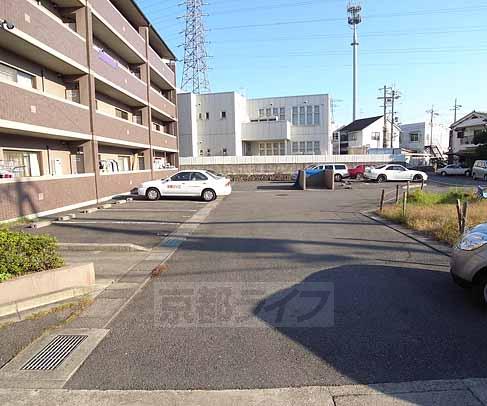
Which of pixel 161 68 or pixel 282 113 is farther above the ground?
pixel 161 68

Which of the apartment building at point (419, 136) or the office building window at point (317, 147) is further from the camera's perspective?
the apartment building at point (419, 136)

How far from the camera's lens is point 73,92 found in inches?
615

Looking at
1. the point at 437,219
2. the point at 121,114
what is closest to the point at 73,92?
the point at 121,114

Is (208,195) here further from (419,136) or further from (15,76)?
(419,136)

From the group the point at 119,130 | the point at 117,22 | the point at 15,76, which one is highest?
the point at 117,22

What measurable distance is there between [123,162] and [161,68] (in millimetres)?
10096

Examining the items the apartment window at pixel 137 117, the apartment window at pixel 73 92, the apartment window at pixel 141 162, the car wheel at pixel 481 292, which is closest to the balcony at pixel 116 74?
the apartment window at pixel 73 92

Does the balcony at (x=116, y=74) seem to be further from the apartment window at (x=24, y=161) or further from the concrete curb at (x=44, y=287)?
the concrete curb at (x=44, y=287)

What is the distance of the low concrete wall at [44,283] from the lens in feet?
13.8

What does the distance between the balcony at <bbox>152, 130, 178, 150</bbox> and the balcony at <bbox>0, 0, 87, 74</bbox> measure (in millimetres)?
11168

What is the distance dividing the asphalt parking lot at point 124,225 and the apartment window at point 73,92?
535 cm

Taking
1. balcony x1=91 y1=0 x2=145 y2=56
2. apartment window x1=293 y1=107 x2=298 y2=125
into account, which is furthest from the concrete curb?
apartment window x1=293 y1=107 x2=298 y2=125

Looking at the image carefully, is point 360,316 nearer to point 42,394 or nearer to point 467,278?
point 467,278

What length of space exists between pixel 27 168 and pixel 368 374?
46.1 feet
